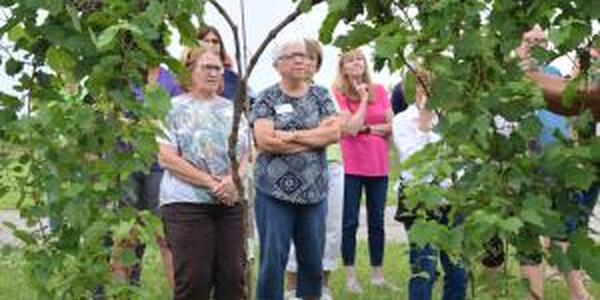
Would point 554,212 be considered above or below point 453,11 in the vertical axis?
below

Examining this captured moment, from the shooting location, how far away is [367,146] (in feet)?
24.3

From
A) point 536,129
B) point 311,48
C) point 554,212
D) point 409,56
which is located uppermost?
point 311,48

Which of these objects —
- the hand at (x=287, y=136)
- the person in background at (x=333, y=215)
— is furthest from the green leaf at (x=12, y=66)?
the person in background at (x=333, y=215)

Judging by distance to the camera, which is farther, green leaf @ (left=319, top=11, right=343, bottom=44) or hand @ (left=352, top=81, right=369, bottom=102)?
hand @ (left=352, top=81, right=369, bottom=102)

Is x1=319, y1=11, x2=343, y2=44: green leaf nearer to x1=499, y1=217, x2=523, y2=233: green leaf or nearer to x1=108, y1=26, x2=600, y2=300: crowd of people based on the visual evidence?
x1=499, y1=217, x2=523, y2=233: green leaf

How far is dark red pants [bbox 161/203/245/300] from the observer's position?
209 inches

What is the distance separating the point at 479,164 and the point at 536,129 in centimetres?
14

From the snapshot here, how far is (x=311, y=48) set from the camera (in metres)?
5.91

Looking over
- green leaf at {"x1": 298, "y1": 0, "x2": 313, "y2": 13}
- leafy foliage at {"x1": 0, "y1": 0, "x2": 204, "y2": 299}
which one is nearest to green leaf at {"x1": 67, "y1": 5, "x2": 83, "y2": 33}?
leafy foliage at {"x1": 0, "y1": 0, "x2": 204, "y2": 299}

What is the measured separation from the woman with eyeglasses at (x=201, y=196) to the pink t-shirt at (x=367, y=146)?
198 cm

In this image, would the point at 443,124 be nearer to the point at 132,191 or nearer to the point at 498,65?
the point at 498,65

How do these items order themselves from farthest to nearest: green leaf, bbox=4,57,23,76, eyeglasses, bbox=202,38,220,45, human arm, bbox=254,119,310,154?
eyeglasses, bbox=202,38,220,45 < human arm, bbox=254,119,310,154 < green leaf, bbox=4,57,23,76

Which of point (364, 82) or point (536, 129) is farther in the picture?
point (364, 82)

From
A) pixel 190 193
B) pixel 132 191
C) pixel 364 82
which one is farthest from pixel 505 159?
pixel 364 82
